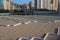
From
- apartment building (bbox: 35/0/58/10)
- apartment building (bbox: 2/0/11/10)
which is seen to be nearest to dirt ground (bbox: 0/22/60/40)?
apartment building (bbox: 2/0/11/10)

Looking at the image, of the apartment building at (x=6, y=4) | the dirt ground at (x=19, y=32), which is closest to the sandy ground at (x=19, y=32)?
the dirt ground at (x=19, y=32)

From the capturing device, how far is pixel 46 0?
21.6 metres

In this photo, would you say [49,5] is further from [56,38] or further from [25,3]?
[56,38]

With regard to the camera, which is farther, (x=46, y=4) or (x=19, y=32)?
(x=46, y=4)

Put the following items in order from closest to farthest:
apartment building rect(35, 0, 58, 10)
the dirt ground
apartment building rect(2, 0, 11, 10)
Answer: the dirt ground → apartment building rect(35, 0, 58, 10) → apartment building rect(2, 0, 11, 10)

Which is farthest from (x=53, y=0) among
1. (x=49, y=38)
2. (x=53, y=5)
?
(x=49, y=38)

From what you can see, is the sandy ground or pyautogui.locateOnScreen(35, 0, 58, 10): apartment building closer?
the sandy ground

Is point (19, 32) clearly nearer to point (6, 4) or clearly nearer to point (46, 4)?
point (46, 4)

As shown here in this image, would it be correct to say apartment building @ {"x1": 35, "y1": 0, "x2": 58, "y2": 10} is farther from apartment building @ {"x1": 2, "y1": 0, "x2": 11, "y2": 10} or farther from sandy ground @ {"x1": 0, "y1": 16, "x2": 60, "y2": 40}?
sandy ground @ {"x1": 0, "y1": 16, "x2": 60, "y2": 40}

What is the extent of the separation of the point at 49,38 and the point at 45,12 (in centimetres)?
1195

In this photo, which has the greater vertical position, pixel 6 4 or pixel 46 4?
pixel 6 4

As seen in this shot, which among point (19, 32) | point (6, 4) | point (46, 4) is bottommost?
point (46, 4)

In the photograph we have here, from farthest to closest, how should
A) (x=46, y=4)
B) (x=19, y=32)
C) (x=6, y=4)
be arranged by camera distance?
(x=6, y=4) < (x=46, y=4) < (x=19, y=32)

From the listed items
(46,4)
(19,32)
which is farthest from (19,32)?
(46,4)
